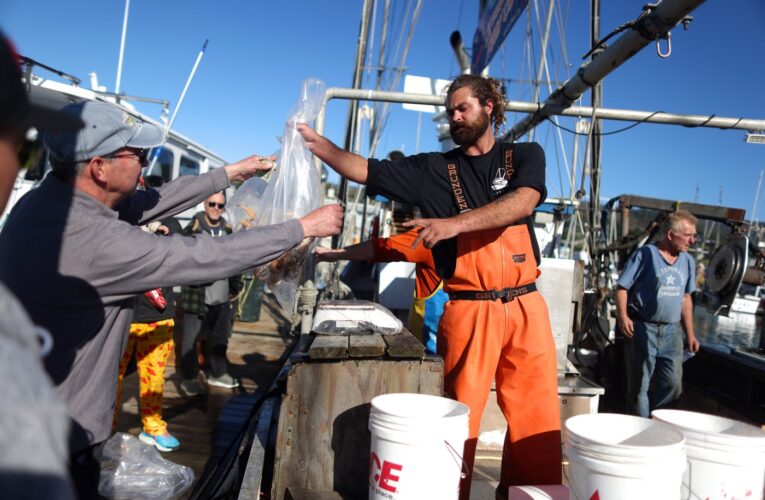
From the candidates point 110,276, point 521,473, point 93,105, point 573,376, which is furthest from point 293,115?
point 573,376

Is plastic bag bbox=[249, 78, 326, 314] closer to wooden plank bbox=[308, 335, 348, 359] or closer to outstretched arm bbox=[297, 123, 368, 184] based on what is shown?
outstretched arm bbox=[297, 123, 368, 184]

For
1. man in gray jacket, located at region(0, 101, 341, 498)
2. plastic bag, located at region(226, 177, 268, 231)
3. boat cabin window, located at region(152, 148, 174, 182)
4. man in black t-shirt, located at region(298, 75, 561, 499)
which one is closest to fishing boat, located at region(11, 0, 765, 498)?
man in black t-shirt, located at region(298, 75, 561, 499)

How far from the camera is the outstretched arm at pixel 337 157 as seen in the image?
275 centimetres

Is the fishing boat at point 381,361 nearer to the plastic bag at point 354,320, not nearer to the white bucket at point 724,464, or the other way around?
the plastic bag at point 354,320

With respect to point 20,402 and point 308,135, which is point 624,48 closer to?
point 308,135

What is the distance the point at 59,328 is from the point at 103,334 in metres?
0.15

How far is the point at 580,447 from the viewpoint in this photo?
178 centimetres

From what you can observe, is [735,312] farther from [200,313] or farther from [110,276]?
[110,276]

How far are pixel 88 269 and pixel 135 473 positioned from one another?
6.11 feet

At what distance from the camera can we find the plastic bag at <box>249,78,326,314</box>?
2.77m

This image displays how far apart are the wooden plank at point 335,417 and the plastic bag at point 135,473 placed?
1.01 meters

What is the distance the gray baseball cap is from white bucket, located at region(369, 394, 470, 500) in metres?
1.26

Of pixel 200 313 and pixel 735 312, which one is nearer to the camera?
pixel 200 313

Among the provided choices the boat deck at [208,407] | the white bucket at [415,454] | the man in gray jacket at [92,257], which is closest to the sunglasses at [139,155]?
the man in gray jacket at [92,257]
